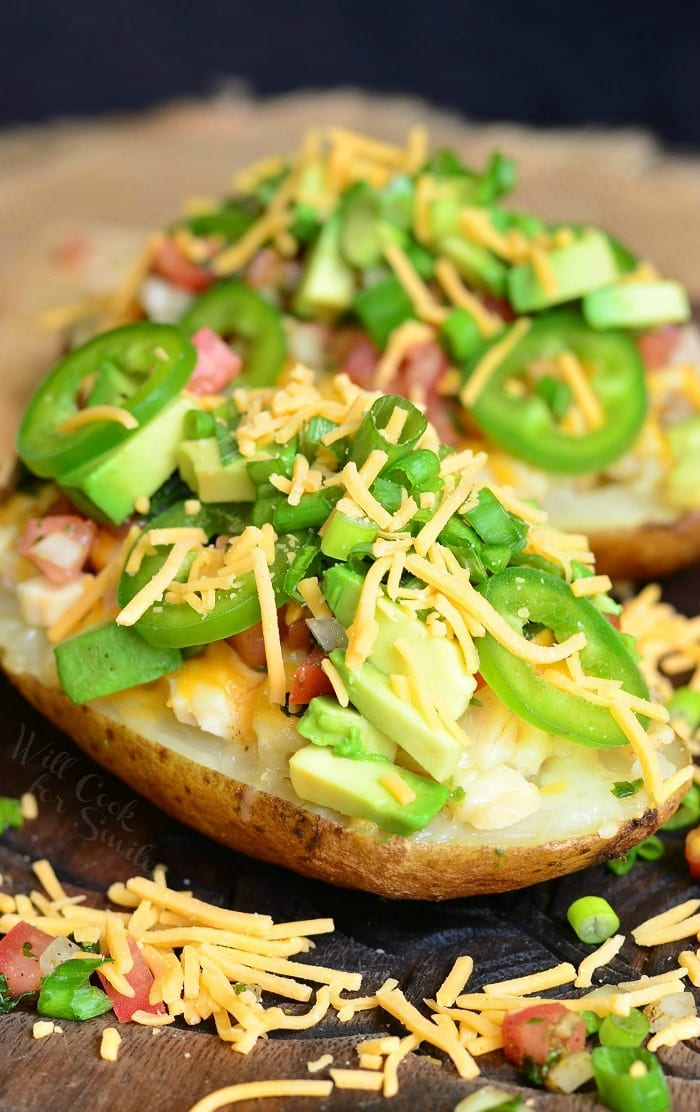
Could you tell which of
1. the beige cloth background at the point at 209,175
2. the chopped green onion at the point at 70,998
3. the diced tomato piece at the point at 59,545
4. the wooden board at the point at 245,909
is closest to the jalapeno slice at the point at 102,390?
the diced tomato piece at the point at 59,545

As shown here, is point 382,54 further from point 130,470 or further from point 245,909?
point 245,909

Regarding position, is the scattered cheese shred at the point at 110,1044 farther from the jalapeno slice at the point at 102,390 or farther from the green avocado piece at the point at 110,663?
the jalapeno slice at the point at 102,390

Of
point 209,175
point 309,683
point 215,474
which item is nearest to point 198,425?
point 215,474

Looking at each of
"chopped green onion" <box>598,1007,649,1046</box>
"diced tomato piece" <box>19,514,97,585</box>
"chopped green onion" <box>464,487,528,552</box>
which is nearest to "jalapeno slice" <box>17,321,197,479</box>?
"diced tomato piece" <box>19,514,97,585</box>

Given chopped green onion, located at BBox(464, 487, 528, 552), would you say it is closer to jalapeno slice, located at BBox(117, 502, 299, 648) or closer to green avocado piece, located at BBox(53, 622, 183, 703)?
jalapeno slice, located at BBox(117, 502, 299, 648)

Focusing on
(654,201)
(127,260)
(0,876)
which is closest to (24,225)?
(127,260)

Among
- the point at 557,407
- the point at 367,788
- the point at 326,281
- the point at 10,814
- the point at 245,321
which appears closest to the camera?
the point at 367,788
